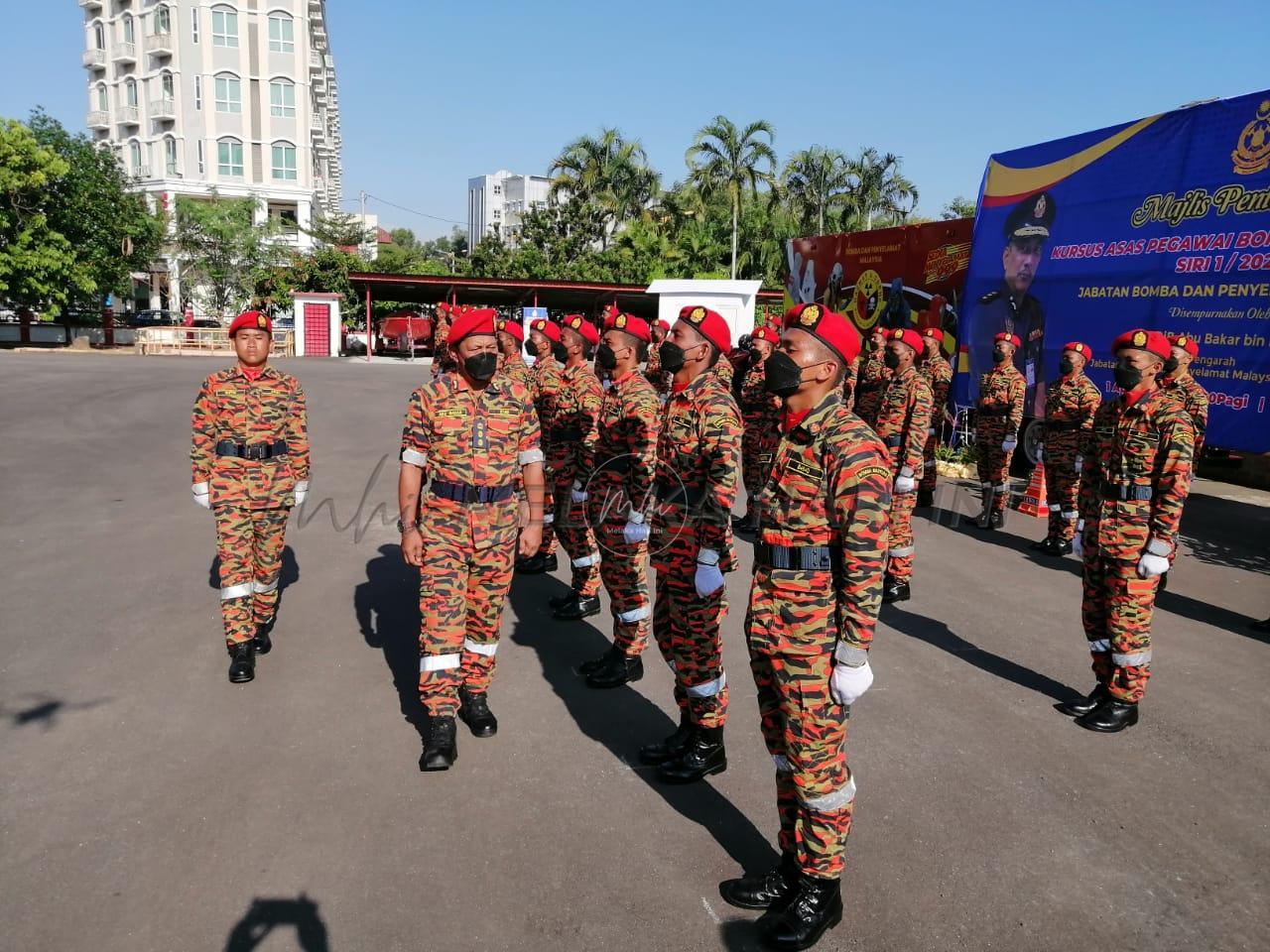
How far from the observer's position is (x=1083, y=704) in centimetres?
474

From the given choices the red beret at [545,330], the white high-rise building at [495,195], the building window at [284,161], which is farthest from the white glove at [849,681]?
the white high-rise building at [495,195]

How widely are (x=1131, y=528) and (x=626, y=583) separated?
279 centimetres

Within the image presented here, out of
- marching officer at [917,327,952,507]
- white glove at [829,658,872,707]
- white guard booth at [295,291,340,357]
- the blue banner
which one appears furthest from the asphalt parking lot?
white guard booth at [295,291,340,357]

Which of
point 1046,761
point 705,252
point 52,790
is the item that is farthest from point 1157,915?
point 705,252

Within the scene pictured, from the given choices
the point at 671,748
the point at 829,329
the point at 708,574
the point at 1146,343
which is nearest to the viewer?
the point at 829,329

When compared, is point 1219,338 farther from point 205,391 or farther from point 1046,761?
point 205,391

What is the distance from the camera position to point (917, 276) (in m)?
15.2

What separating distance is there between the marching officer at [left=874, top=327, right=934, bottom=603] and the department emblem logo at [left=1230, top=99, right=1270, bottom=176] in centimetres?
515

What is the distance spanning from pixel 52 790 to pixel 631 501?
2998 mm

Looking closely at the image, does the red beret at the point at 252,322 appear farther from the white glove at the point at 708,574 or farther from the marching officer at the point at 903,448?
the marching officer at the point at 903,448

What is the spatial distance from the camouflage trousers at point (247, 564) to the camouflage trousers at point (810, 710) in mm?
3316

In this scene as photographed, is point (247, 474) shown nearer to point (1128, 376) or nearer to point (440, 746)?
point (440, 746)

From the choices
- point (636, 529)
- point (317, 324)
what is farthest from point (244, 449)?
point (317, 324)

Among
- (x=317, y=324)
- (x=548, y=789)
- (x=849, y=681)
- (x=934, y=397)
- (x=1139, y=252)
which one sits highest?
(x=1139, y=252)
